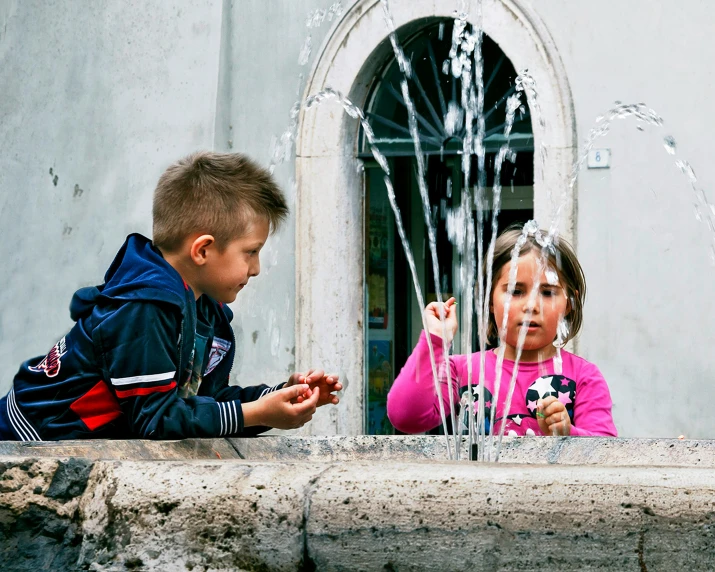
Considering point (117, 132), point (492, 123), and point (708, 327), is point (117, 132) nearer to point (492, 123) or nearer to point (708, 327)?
A: point (492, 123)

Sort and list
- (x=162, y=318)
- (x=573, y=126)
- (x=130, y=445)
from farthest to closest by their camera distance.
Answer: (x=573, y=126) → (x=162, y=318) → (x=130, y=445)

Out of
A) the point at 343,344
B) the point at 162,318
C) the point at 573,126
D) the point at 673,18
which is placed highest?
the point at 673,18

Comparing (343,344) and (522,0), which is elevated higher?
(522,0)

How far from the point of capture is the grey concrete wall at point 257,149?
5.61m

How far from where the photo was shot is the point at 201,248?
94.7 inches

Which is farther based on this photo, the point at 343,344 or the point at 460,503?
the point at 343,344

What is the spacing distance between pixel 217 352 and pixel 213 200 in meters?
0.33

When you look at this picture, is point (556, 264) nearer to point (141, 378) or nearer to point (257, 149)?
point (141, 378)

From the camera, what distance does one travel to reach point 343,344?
6715mm

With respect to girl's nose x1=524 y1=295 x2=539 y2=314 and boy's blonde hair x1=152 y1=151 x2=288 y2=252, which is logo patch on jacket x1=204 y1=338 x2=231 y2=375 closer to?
boy's blonde hair x1=152 y1=151 x2=288 y2=252

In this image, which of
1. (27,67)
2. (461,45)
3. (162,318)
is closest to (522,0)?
(461,45)

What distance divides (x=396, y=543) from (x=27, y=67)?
6.69m

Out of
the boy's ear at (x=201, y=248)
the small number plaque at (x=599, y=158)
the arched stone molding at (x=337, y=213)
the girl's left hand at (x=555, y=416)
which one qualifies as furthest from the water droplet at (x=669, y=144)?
the boy's ear at (x=201, y=248)

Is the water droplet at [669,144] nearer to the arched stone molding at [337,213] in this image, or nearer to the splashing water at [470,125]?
the splashing water at [470,125]
